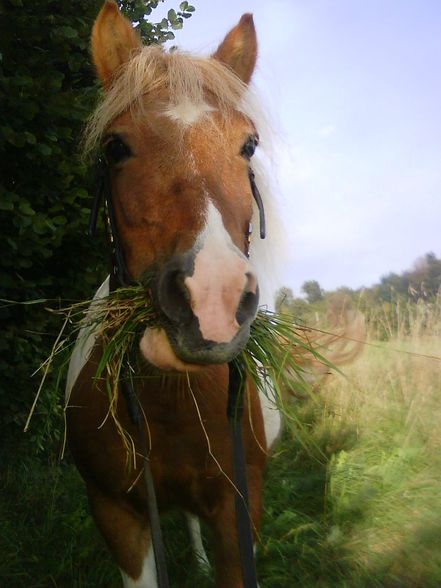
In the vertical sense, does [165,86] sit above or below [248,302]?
above

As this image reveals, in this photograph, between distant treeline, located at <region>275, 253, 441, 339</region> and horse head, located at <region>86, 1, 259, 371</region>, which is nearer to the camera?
horse head, located at <region>86, 1, 259, 371</region>

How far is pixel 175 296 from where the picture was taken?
5.65ft

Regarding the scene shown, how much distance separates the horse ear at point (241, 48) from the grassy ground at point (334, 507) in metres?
1.41

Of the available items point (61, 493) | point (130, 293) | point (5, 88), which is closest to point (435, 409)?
point (61, 493)

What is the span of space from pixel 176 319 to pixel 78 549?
8.10ft

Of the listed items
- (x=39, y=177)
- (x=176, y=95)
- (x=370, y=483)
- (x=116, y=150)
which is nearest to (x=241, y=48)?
(x=176, y=95)

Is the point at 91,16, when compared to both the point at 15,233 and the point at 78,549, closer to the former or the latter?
the point at 15,233

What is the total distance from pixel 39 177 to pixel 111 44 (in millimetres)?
1499

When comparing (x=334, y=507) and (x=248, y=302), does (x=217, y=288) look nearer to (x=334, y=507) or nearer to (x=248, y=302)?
(x=248, y=302)

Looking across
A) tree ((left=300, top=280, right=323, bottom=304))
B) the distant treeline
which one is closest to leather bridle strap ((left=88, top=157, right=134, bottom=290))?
the distant treeline

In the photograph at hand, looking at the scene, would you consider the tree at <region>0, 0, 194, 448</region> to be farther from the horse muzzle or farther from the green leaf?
the horse muzzle

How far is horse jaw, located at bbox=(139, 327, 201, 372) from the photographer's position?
5.76 ft

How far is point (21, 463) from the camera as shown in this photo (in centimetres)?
463

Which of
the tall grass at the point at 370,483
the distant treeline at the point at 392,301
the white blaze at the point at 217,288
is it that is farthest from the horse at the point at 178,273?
the distant treeline at the point at 392,301
